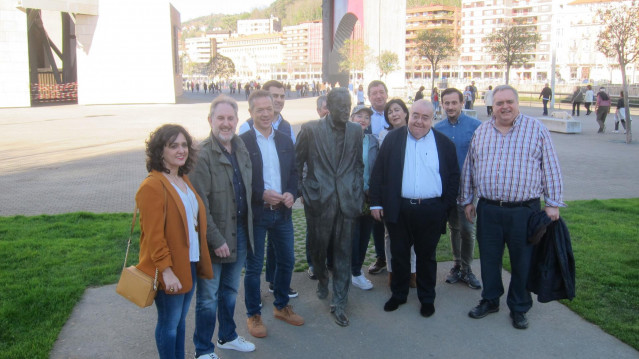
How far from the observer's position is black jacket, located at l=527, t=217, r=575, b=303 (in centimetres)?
399

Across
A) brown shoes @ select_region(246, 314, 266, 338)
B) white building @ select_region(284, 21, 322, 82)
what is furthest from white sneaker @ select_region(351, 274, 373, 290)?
white building @ select_region(284, 21, 322, 82)

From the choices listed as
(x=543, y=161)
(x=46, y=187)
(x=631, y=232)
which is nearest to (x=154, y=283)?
(x=543, y=161)

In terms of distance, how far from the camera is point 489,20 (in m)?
126

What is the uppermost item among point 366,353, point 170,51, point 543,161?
point 170,51

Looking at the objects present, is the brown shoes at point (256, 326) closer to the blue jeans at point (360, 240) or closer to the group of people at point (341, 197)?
the group of people at point (341, 197)

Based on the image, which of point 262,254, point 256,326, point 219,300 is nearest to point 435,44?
point 262,254

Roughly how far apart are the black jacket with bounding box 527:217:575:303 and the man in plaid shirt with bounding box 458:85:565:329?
11 centimetres

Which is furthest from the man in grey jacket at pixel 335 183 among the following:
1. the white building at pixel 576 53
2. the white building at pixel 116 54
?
the white building at pixel 576 53

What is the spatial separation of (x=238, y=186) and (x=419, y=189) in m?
1.58

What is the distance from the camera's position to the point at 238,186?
3.63 meters

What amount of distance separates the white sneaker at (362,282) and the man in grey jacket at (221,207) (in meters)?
1.67

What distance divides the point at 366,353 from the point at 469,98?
82.8 feet

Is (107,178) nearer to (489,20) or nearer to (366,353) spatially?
(366,353)

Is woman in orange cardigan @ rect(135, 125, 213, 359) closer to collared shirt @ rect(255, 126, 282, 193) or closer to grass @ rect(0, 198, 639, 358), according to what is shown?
collared shirt @ rect(255, 126, 282, 193)
